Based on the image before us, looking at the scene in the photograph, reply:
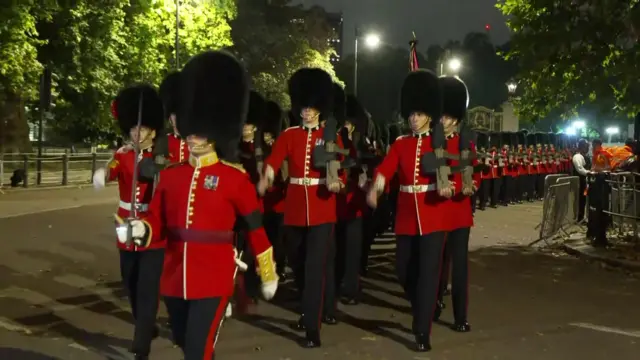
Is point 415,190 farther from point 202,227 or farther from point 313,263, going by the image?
point 202,227

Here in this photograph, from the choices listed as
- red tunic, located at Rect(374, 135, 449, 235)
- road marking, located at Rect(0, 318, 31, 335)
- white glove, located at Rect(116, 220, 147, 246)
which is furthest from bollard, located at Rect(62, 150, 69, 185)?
white glove, located at Rect(116, 220, 147, 246)

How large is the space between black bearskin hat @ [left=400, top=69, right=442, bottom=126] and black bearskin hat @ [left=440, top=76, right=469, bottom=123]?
45 cm

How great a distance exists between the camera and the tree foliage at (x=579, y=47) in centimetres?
1277

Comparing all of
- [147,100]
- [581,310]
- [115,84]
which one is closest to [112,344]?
[147,100]

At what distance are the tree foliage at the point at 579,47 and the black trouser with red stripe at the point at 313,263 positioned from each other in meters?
7.08

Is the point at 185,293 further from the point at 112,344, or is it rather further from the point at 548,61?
the point at 548,61

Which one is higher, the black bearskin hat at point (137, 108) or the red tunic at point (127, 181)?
the black bearskin hat at point (137, 108)

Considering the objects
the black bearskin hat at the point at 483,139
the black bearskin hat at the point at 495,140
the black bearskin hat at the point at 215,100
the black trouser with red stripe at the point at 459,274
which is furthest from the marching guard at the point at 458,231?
the black bearskin hat at the point at 495,140

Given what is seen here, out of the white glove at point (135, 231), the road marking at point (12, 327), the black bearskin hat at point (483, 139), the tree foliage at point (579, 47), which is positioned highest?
the tree foliage at point (579, 47)

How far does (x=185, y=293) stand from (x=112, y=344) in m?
2.47

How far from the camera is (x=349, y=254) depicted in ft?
28.1

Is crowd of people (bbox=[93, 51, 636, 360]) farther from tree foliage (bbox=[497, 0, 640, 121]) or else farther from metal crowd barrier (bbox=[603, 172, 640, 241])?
metal crowd barrier (bbox=[603, 172, 640, 241])

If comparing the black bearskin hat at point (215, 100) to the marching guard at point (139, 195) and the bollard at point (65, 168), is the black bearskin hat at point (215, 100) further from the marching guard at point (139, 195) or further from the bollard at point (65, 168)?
the bollard at point (65, 168)

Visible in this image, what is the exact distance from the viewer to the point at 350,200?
848cm
